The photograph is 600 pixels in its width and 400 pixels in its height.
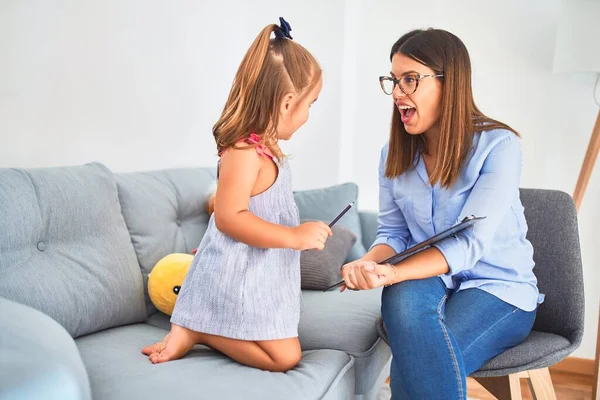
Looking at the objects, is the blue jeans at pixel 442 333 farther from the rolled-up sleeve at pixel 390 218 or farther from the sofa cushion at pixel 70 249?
the sofa cushion at pixel 70 249

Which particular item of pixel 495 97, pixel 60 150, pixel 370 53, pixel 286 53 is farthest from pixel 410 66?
pixel 370 53

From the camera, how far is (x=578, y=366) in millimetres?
2822

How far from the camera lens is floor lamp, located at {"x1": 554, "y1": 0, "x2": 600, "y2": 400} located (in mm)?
2371

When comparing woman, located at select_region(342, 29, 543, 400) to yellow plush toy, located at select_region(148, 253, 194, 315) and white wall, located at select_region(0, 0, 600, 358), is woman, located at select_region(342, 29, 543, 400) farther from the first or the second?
white wall, located at select_region(0, 0, 600, 358)

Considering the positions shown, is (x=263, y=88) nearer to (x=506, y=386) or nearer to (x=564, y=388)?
(x=506, y=386)

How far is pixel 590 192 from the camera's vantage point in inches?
109

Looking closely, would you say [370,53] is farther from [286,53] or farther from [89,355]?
[89,355]

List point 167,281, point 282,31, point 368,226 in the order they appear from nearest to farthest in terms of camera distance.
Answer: point 282,31 < point 167,281 < point 368,226

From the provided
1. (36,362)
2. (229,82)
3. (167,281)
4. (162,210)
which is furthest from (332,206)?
(36,362)

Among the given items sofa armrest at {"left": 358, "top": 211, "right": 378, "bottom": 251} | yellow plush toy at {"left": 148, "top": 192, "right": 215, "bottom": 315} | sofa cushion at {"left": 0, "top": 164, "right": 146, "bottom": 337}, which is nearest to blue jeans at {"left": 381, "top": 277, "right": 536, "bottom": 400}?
yellow plush toy at {"left": 148, "top": 192, "right": 215, "bottom": 315}

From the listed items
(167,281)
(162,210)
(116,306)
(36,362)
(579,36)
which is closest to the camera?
(36,362)

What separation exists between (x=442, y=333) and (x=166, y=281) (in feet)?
2.62

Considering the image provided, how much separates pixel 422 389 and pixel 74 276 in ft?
2.88

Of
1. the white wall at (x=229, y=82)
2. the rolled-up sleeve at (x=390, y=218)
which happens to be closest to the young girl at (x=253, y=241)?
the rolled-up sleeve at (x=390, y=218)
